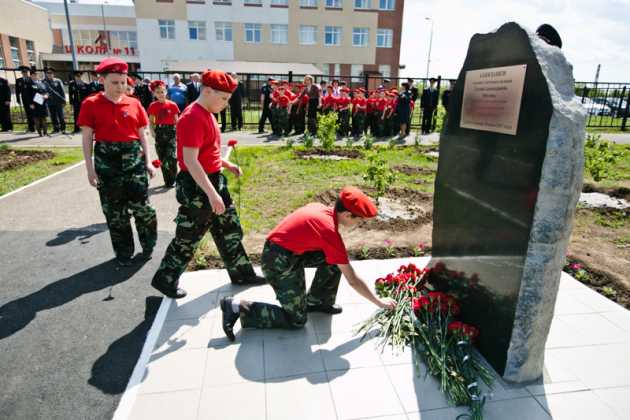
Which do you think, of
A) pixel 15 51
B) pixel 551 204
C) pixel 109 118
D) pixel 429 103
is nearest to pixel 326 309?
pixel 551 204

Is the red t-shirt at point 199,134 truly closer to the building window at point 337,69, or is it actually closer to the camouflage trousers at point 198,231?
the camouflage trousers at point 198,231

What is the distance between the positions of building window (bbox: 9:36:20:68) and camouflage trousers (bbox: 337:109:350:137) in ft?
124

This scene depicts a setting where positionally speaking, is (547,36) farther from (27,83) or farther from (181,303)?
(27,83)

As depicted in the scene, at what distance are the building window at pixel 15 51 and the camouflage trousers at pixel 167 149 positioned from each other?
40.7 metres

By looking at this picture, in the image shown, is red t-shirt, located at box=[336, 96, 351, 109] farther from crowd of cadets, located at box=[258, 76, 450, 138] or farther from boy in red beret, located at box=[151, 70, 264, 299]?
boy in red beret, located at box=[151, 70, 264, 299]

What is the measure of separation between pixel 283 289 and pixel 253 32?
41.7 meters

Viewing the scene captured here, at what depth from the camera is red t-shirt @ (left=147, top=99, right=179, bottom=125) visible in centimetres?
688

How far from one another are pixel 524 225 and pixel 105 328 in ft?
10.8

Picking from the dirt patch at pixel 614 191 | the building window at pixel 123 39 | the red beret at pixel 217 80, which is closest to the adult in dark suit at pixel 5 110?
the red beret at pixel 217 80

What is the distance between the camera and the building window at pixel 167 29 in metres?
39.2

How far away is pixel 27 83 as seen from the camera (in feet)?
42.3

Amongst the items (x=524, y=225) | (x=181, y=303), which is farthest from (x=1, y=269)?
(x=524, y=225)

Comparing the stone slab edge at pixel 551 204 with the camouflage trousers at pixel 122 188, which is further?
the camouflage trousers at pixel 122 188

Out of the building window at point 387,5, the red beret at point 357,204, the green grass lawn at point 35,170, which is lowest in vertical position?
the green grass lawn at point 35,170
